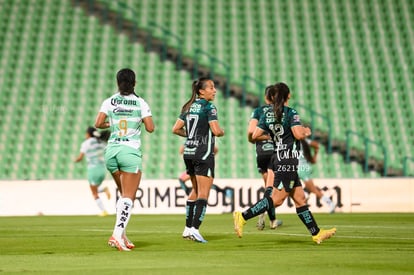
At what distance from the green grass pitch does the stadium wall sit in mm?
6907

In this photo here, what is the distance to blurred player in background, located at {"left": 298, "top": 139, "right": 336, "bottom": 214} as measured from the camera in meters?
21.8

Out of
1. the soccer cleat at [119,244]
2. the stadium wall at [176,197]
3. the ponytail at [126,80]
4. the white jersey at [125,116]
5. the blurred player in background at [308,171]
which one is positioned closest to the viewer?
the soccer cleat at [119,244]

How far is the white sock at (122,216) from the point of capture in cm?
1138

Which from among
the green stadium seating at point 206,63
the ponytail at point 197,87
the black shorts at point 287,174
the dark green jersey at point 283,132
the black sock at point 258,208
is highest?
the green stadium seating at point 206,63

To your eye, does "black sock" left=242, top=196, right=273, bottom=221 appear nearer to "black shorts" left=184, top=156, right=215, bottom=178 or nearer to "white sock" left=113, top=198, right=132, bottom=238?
"black shorts" left=184, top=156, right=215, bottom=178

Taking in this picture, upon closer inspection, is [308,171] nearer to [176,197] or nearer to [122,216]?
[176,197]

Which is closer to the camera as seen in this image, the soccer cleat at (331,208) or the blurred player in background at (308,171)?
the blurred player in background at (308,171)

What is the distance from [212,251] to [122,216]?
1.13 meters

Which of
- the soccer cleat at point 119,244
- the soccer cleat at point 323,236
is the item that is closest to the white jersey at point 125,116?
the soccer cleat at point 119,244

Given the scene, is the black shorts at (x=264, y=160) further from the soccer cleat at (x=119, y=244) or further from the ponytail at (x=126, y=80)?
the soccer cleat at (x=119, y=244)

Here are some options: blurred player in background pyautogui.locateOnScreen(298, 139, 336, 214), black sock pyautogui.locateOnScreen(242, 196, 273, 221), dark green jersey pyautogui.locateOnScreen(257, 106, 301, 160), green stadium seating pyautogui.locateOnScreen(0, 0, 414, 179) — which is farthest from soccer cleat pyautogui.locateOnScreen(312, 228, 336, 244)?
green stadium seating pyautogui.locateOnScreen(0, 0, 414, 179)

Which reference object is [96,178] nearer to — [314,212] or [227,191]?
[227,191]

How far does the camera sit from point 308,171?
22156 millimetres

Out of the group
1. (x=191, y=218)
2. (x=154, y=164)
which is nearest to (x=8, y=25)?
(x=154, y=164)
